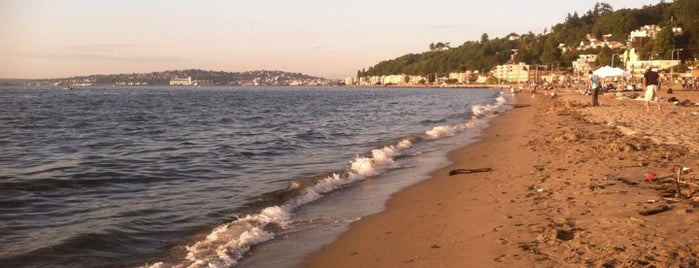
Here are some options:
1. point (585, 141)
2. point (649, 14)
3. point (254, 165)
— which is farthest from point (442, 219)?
point (649, 14)

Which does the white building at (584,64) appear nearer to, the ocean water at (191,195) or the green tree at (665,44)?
the green tree at (665,44)

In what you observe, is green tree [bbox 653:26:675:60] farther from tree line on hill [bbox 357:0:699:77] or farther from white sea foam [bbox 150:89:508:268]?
white sea foam [bbox 150:89:508:268]

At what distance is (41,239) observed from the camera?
7.42m

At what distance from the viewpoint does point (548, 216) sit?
23.8 feet

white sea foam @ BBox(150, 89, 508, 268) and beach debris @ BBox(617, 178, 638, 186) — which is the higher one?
beach debris @ BBox(617, 178, 638, 186)

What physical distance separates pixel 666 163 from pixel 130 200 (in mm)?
9413

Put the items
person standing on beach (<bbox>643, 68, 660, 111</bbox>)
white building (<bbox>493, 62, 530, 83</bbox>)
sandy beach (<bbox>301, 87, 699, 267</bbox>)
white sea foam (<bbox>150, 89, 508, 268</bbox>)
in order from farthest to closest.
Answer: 1. white building (<bbox>493, 62, 530, 83</bbox>)
2. person standing on beach (<bbox>643, 68, 660, 111</bbox>)
3. white sea foam (<bbox>150, 89, 508, 268</bbox>)
4. sandy beach (<bbox>301, 87, 699, 267</bbox>)

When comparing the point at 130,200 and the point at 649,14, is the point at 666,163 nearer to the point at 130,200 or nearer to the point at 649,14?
the point at 130,200

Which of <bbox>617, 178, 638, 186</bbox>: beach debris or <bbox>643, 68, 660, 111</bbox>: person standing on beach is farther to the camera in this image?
<bbox>643, 68, 660, 111</bbox>: person standing on beach

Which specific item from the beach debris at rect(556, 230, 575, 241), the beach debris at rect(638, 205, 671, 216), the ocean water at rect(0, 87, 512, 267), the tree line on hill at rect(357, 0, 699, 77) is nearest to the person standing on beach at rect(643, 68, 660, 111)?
the ocean water at rect(0, 87, 512, 267)

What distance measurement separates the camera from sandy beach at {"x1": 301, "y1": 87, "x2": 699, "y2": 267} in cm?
570

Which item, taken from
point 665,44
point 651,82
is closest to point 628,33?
point 665,44

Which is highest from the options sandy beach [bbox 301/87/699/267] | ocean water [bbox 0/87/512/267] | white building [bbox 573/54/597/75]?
white building [bbox 573/54/597/75]

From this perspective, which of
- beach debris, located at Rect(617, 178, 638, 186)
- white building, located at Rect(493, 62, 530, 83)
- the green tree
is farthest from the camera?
white building, located at Rect(493, 62, 530, 83)
